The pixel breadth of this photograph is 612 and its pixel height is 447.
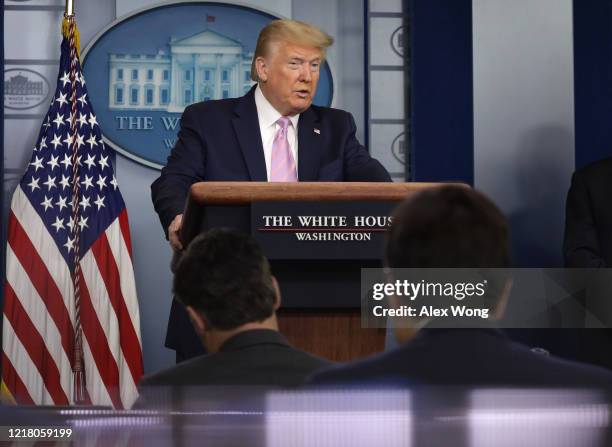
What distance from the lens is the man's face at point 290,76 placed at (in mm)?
3160

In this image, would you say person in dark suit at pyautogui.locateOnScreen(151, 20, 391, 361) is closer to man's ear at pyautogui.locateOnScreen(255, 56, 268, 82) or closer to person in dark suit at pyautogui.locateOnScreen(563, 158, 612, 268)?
man's ear at pyautogui.locateOnScreen(255, 56, 268, 82)

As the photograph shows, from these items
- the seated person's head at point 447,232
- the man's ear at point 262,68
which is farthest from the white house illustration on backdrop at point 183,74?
the seated person's head at point 447,232

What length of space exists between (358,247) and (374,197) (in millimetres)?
113

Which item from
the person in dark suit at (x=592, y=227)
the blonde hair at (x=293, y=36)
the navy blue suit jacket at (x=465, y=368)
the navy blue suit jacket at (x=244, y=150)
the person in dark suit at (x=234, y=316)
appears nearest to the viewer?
the navy blue suit jacket at (x=465, y=368)

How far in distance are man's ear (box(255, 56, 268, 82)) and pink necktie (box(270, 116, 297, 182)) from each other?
A: 0.63ft

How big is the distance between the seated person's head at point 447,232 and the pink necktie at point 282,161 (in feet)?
6.17

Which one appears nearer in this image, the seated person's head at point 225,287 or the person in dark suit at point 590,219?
the seated person's head at point 225,287

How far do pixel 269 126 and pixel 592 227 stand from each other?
164 cm

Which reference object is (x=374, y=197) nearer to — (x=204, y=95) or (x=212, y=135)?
(x=212, y=135)

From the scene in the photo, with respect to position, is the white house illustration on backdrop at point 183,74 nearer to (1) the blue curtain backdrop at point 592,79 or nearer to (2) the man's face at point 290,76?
(1) the blue curtain backdrop at point 592,79

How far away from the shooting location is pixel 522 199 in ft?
16.1

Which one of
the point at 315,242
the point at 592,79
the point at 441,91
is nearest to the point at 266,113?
the point at 315,242

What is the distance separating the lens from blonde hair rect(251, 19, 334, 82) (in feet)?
10.4

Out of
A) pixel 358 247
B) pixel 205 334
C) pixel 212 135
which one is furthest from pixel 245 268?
pixel 212 135
